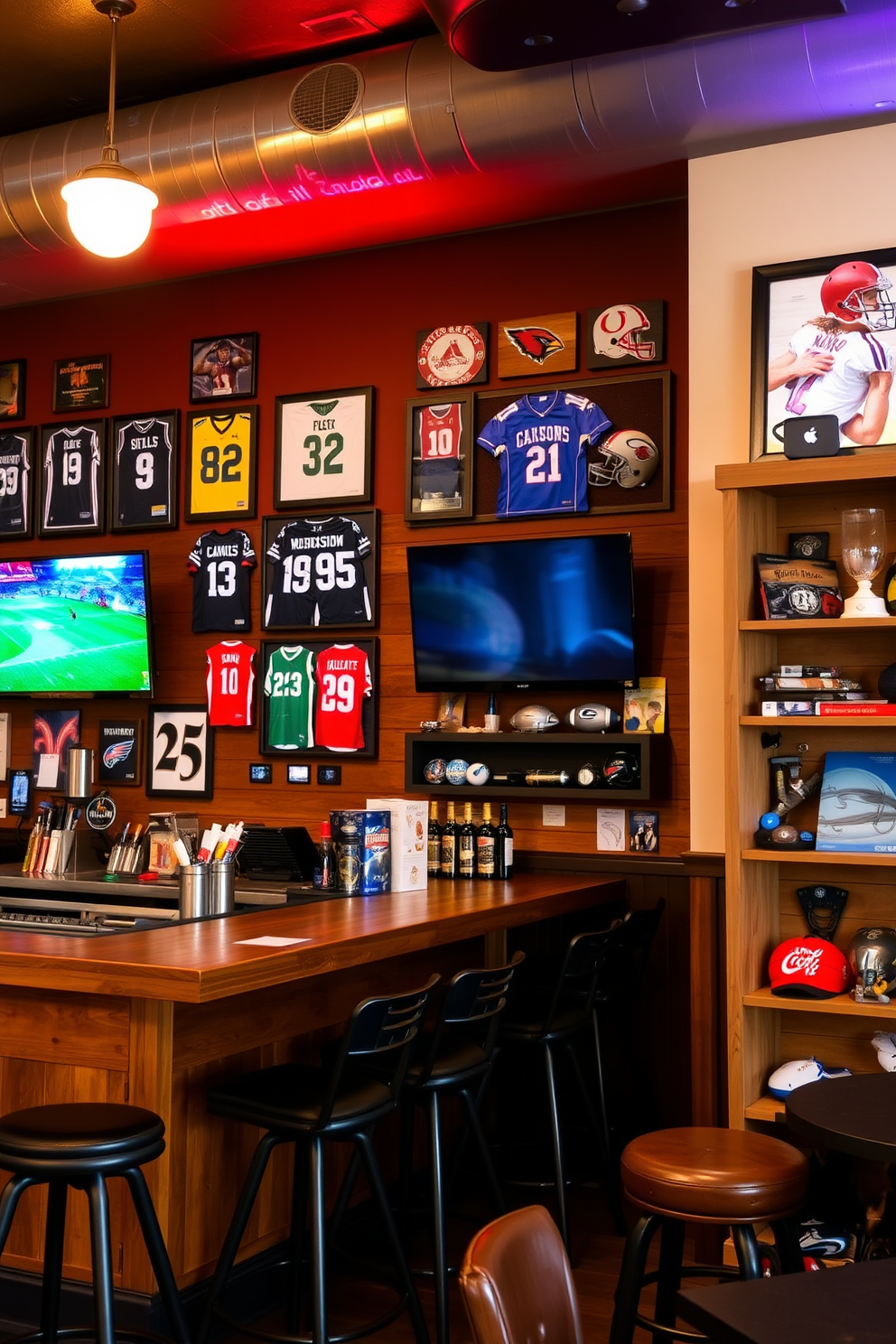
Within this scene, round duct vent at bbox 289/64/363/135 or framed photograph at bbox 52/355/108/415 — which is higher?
round duct vent at bbox 289/64/363/135

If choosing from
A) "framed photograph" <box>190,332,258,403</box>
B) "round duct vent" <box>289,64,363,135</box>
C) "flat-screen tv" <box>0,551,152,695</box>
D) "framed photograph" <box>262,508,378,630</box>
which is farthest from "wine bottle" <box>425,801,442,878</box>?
"round duct vent" <box>289,64,363,135</box>

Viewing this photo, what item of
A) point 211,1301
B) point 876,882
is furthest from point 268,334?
point 211,1301

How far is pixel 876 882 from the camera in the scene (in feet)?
11.9

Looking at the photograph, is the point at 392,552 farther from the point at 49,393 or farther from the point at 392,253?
the point at 49,393

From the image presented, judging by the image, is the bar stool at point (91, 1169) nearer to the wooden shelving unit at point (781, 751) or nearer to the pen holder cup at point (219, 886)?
the pen holder cup at point (219, 886)

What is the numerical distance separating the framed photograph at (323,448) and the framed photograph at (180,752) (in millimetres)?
964

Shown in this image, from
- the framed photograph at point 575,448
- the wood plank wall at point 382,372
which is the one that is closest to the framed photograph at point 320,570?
the wood plank wall at point 382,372

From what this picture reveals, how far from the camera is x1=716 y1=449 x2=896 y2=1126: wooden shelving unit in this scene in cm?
346

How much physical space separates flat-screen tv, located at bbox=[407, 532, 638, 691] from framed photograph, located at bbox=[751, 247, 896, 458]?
760mm

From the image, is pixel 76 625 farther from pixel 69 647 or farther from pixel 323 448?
pixel 323 448

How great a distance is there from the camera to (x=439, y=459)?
4.95 metres

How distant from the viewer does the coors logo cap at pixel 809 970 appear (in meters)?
3.46

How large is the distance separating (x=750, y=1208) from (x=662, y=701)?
92.4 inches

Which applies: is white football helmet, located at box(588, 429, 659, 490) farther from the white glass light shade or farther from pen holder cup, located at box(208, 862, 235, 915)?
pen holder cup, located at box(208, 862, 235, 915)
